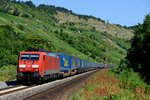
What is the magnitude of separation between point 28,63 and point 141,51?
118 feet

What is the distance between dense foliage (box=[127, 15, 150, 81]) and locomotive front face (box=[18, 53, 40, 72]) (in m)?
27.6

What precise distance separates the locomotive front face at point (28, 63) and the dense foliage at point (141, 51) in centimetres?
2759

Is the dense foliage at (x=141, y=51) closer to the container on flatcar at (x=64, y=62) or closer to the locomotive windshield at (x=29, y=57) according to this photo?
the container on flatcar at (x=64, y=62)

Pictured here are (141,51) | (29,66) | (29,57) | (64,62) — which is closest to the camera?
(29,66)

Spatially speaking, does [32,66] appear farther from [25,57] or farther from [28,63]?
[25,57]

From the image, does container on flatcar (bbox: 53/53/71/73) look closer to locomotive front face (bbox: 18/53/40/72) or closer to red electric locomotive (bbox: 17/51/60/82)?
red electric locomotive (bbox: 17/51/60/82)

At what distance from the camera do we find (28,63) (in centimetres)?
3747

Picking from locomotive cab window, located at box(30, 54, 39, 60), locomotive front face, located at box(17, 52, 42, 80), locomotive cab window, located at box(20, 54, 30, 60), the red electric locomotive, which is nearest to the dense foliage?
the red electric locomotive

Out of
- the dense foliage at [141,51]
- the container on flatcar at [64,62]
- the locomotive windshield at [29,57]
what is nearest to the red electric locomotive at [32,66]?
the locomotive windshield at [29,57]

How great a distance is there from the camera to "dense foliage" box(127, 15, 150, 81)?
6662 centimetres

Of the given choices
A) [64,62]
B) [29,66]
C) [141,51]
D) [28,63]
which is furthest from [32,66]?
[141,51]

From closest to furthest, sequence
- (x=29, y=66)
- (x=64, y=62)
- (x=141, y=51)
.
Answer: (x=29, y=66) → (x=64, y=62) → (x=141, y=51)

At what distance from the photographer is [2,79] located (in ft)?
141

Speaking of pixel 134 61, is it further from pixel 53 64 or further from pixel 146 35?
pixel 53 64
